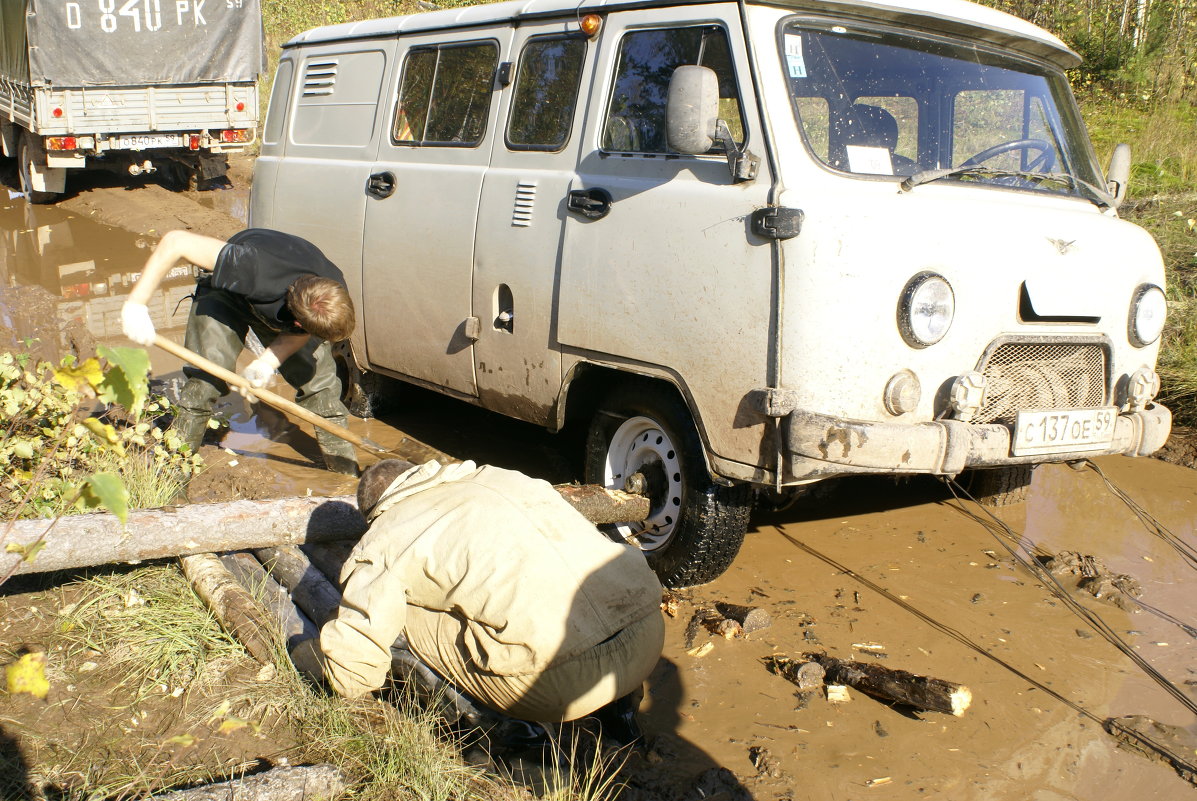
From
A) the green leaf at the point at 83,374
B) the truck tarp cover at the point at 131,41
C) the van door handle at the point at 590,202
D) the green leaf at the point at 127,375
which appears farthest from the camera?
the truck tarp cover at the point at 131,41

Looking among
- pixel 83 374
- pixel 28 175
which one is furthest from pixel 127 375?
pixel 28 175

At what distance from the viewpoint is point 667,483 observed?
4.34 meters

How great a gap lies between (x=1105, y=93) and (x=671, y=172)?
10.2 meters

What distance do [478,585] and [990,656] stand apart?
2.19 metres

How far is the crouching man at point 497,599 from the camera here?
9.24 feet

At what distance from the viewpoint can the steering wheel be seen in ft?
14.4

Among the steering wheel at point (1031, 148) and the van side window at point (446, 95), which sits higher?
the van side window at point (446, 95)

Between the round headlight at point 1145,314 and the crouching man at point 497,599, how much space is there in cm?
249

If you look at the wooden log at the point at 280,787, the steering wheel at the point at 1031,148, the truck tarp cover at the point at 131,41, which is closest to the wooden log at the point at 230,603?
the wooden log at the point at 280,787

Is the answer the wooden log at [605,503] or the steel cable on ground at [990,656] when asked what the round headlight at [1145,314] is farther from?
the wooden log at [605,503]

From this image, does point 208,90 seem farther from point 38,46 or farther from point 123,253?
point 123,253

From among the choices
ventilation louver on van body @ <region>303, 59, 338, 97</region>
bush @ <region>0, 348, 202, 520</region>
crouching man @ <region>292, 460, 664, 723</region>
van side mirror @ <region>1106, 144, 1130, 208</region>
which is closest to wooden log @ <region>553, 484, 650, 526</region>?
crouching man @ <region>292, 460, 664, 723</region>

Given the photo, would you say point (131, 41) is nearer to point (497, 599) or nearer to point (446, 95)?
point (446, 95)

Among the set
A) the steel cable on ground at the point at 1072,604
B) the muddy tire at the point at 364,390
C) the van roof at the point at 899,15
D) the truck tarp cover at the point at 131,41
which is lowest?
the steel cable on ground at the point at 1072,604
